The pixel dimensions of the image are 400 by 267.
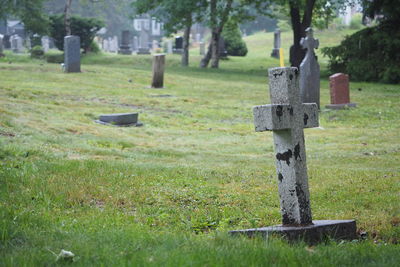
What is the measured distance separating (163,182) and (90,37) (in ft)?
131

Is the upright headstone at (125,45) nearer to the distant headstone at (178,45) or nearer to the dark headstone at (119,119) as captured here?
the distant headstone at (178,45)

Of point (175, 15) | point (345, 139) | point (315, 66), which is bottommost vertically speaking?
point (345, 139)

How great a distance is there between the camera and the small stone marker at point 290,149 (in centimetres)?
588

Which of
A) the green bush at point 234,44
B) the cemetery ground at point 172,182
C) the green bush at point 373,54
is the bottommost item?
the cemetery ground at point 172,182

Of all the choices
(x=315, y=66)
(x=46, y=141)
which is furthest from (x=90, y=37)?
(x=46, y=141)

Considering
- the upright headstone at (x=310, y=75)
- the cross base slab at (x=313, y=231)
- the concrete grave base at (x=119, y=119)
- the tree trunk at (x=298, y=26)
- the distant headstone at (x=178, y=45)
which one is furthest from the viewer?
the distant headstone at (x=178, y=45)

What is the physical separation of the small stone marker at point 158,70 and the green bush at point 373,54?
10584 millimetres

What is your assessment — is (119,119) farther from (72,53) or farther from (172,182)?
(72,53)

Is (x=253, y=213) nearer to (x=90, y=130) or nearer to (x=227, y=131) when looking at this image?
(x=90, y=130)

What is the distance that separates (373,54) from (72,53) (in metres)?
14.1

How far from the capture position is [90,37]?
1876 inches

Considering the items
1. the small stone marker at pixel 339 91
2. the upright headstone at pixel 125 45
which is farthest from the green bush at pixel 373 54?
the upright headstone at pixel 125 45

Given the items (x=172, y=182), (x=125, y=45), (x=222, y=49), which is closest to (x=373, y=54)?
(x=222, y=49)

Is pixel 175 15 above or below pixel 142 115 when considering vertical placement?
above
